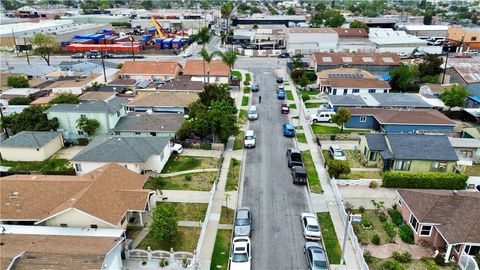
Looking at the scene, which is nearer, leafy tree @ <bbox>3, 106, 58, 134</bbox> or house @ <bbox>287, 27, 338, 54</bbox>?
leafy tree @ <bbox>3, 106, 58, 134</bbox>

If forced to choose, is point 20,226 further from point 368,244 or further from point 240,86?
point 240,86

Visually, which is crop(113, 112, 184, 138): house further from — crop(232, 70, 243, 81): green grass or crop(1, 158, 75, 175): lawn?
crop(232, 70, 243, 81): green grass

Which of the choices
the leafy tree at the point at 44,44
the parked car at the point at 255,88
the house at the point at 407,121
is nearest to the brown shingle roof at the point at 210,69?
the parked car at the point at 255,88

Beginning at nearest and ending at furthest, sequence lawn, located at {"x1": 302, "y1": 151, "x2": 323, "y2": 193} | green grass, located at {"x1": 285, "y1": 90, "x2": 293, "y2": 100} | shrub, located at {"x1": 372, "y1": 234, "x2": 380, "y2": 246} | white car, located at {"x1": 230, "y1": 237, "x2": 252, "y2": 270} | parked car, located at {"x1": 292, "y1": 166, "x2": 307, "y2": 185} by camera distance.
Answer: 1. white car, located at {"x1": 230, "y1": 237, "x2": 252, "y2": 270}
2. shrub, located at {"x1": 372, "y1": 234, "x2": 380, "y2": 246}
3. lawn, located at {"x1": 302, "y1": 151, "x2": 323, "y2": 193}
4. parked car, located at {"x1": 292, "y1": 166, "x2": 307, "y2": 185}
5. green grass, located at {"x1": 285, "y1": 90, "x2": 293, "y2": 100}

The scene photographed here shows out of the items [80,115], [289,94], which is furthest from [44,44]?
[289,94]

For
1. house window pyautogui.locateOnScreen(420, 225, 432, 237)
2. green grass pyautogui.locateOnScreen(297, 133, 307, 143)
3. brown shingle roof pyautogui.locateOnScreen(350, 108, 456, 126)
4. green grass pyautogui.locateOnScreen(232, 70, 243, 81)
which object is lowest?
green grass pyautogui.locateOnScreen(297, 133, 307, 143)

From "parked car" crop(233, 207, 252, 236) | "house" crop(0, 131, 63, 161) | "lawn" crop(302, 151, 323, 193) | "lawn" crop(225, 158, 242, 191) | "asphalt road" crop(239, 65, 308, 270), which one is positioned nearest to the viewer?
"asphalt road" crop(239, 65, 308, 270)

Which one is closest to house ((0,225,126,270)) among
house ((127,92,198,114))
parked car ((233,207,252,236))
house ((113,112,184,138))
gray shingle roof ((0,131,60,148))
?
parked car ((233,207,252,236))

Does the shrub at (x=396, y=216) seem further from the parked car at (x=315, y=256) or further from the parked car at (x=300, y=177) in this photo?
the parked car at (x=300, y=177)
